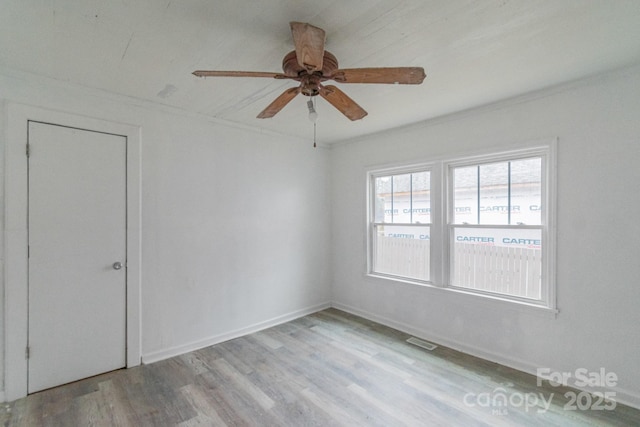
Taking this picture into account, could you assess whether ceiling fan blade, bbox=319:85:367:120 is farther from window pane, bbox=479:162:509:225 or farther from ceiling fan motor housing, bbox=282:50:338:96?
window pane, bbox=479:162:509:225

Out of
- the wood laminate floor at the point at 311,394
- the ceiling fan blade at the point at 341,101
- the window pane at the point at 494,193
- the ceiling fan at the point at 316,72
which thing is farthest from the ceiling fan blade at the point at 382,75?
the wood laminate floor at the point at 311,394

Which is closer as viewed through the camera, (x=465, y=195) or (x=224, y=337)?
(x=465, y=195)

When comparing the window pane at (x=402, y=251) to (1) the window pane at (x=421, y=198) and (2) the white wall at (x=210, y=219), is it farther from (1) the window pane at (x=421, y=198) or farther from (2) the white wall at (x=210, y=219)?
(2) the white wall at (x=210, y=219)

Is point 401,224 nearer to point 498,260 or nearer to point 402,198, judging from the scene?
point 402,198

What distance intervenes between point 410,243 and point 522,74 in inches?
81.1

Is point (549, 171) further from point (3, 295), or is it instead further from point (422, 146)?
point (3, 295)

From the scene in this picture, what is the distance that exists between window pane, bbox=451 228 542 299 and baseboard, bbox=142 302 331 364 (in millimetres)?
2040

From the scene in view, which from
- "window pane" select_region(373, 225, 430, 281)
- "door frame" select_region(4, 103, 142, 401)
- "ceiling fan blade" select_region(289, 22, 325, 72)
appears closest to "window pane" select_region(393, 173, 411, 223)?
"window pane" select_region(373, 225, 430, 281)

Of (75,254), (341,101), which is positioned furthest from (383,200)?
(75,254)

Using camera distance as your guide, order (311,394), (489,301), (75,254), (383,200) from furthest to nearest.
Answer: (383,200)
(489,301)
(75,254)
(311,394)

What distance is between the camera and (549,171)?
98.1 inches

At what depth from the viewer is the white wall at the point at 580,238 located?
213 centimetres

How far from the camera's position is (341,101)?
192cm

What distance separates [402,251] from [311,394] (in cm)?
205
